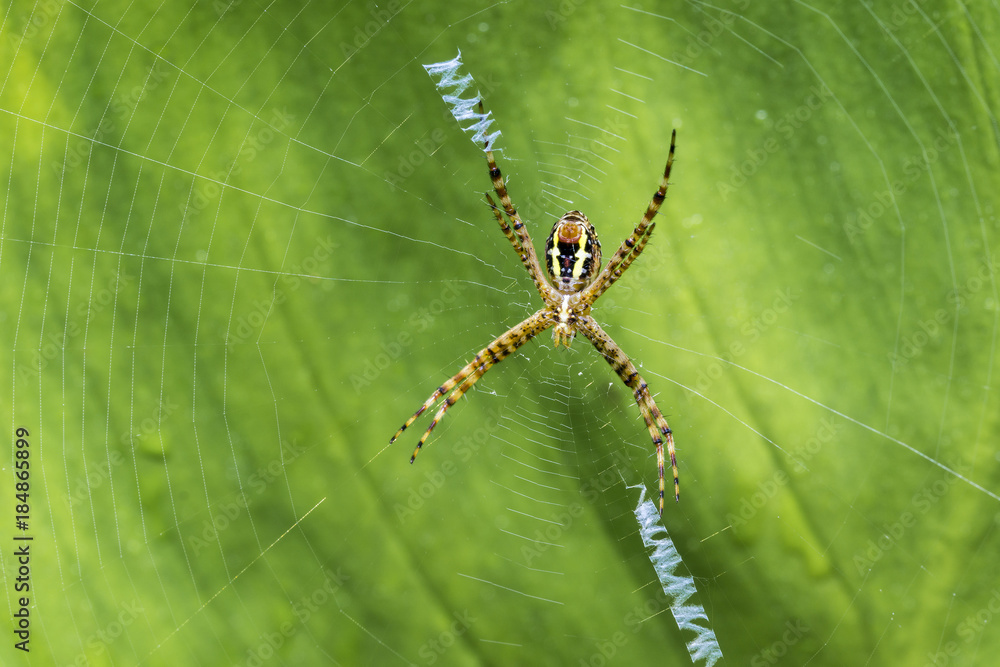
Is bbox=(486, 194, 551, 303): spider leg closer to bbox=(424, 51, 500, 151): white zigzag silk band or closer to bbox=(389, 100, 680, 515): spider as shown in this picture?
bbox=(389, 100, 680, 515): spider

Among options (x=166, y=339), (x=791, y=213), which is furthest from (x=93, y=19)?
(x=791, y=213)

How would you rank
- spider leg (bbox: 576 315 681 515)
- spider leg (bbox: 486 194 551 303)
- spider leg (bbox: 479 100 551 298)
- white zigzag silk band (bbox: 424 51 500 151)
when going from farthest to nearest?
1. spider leg (bbox: 576 315 681 515)
2. spider leg (bbox: 486 194 551 303)
3. spider leg (bbox: 479 100 551 298)
4. white zigzag silk band (bbox: 424 51 500 151)

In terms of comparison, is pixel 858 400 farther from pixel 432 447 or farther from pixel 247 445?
pixel 247 445

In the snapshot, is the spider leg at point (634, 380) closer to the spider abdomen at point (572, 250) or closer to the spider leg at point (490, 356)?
the spider leg at point (490, 356)

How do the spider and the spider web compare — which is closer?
the spider web

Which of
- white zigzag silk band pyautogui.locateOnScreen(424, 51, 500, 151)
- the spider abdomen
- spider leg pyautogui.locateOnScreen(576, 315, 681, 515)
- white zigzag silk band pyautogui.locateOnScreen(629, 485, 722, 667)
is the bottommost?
white zigzag silk band pyautogui.locateOnScreen(629, 485, 722, 667)

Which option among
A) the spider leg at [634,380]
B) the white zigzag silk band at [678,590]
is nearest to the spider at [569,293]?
the spider leg at [634,380]

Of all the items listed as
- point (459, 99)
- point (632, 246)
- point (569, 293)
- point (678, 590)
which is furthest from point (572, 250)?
point (678, 590)

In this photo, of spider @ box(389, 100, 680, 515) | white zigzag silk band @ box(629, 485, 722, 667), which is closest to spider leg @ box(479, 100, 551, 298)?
spider @ box(389, 100, 680, 515)
